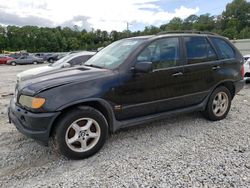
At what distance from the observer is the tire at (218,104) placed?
15.8ft

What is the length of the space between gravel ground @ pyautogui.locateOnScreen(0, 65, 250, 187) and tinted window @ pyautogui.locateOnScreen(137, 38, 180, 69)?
4.09 ft

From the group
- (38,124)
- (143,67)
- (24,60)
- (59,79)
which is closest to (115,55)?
(143,67)

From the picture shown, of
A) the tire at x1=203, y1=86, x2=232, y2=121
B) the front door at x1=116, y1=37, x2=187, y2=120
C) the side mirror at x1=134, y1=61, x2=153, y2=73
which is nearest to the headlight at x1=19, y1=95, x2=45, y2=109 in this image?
the front door at x1=116, y1=37, x2=187, y2=120

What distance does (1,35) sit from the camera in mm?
71125

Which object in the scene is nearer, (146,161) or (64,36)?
(146,161)

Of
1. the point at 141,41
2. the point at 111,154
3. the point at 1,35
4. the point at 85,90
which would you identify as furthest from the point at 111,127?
the point at 1,35

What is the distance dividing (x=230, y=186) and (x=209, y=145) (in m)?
1.08

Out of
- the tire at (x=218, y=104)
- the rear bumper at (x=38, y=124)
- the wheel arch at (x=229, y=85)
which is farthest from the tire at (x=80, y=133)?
the wheel arch at (x=229, y=85)

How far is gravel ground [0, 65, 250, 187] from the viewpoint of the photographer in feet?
9.64

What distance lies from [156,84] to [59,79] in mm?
1546

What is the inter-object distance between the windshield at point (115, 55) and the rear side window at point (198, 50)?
955mm

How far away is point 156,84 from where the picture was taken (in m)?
4.00

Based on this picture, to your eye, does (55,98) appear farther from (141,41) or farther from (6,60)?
(6,60)

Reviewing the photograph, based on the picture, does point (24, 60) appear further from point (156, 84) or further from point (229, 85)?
point (156, 84)
